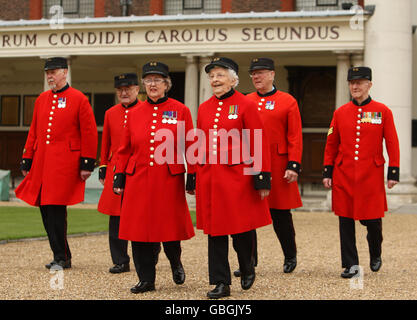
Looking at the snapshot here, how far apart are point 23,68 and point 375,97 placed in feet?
41.2

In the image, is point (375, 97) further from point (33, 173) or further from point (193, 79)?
point (33, 173)

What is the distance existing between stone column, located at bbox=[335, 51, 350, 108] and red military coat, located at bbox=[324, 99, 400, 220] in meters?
10.6

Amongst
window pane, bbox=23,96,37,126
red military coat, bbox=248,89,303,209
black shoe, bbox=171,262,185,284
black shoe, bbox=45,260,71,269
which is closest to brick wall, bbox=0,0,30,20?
window pane, bbox=23,96,37,126

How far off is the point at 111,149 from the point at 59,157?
549mm

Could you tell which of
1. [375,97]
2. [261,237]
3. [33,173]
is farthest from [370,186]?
[375,97]

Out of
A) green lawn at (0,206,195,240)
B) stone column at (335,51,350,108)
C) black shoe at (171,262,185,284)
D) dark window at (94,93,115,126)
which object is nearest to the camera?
black shoe at (171,262,185,284)

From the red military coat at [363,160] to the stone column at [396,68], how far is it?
10039 millimetres

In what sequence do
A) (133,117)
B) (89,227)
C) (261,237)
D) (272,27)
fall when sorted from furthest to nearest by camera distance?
1. (272,27)
2. (89,227)
3. (261,237)
4. (133,117)

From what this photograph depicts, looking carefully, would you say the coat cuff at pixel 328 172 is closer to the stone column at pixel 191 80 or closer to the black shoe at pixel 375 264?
the black shoe at pixel 375 264

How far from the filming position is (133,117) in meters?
5.96

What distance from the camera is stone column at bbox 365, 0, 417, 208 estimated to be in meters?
16.8

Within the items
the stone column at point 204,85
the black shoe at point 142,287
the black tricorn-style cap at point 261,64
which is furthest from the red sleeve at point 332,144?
the stone column at point 204,85

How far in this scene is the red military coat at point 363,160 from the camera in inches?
273

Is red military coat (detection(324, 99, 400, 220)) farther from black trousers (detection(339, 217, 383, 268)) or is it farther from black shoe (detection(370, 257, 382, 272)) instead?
black shoe (detection(370, 257, 382, 272))
